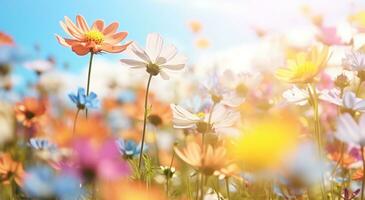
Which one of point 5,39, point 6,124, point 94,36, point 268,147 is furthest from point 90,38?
point 6,124

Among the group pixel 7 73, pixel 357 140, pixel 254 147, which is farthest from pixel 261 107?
pixel 7 73

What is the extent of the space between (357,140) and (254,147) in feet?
0.61

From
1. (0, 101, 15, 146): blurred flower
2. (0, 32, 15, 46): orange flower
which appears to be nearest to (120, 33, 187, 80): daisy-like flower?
(0, 32, 15, 46): orange flower

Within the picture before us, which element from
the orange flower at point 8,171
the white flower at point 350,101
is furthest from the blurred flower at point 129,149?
the white flower at point 350,101

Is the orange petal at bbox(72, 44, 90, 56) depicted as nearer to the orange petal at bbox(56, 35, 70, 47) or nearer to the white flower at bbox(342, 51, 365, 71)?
the orange petal at bbox(56, 35, 70, 47)

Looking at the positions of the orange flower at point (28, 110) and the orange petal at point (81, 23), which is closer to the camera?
the orange petal at point (81, 23)

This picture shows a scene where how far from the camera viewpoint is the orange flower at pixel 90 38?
2.61ft

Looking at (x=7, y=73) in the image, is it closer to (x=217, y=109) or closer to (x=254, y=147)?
(x=217, y=109)

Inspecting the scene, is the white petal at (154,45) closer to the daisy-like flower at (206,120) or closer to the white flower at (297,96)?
the daisy-like flower at (206,120)

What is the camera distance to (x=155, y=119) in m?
1.28

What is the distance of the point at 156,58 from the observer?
812mm

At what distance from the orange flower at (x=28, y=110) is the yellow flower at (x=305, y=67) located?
845 mm

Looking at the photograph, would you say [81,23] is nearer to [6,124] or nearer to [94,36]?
[94,36]

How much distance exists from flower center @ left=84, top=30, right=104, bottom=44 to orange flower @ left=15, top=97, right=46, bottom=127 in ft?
2.39
